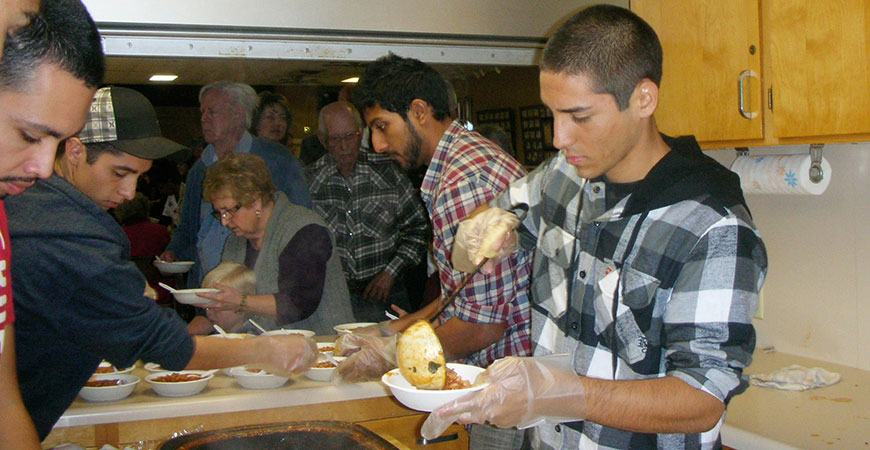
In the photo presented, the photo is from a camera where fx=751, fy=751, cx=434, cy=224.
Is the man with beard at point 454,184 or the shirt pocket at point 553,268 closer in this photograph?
the shirt pocket at point 553,268

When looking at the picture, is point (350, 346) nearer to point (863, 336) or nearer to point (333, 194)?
point (333, 194)

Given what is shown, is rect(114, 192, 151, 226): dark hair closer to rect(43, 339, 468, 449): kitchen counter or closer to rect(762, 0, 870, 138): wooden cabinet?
rect(43, 339, 468, 449): kitchen counter

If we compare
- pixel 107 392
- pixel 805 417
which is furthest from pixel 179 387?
pixel 805 417

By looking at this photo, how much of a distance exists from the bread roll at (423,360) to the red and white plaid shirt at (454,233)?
461 mm

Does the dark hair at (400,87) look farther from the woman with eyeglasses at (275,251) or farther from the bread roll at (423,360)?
the bread roll at (423,360)

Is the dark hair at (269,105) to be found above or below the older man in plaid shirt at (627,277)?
above

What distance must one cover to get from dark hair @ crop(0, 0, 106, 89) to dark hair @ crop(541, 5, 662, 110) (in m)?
0.76

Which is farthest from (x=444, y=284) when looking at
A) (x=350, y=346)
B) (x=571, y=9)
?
(x=571, y=9)

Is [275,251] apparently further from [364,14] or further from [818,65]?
[818,65]

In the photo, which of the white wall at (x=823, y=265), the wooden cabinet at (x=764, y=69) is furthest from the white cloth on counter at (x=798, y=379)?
the wooden cabinet at (x=764, y=69)

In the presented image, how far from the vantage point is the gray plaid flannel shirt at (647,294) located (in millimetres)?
1162

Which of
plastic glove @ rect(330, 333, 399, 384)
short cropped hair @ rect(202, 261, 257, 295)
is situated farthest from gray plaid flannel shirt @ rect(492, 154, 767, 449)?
short cropped hair @ rect(202, 261, 257, 295)

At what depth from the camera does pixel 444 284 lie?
207cm

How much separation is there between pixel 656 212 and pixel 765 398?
97 centimetres
